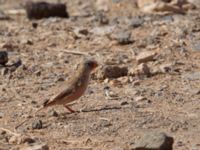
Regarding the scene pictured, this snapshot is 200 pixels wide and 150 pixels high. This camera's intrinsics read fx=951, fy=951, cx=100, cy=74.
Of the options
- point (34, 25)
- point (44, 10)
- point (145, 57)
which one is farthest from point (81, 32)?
point (145, 57)

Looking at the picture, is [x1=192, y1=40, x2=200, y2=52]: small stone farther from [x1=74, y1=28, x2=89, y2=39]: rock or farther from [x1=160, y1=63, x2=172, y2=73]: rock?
[x1=74, y1=28, x2=89, y2=39]: rock

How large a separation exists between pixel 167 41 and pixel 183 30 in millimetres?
637

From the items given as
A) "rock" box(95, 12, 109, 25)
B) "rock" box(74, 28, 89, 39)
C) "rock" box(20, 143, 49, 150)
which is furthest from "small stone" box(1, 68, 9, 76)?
"rock" box(95, 12, 109, 25)

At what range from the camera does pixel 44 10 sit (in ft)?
54.3

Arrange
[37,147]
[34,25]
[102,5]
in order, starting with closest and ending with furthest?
1. [37,147]
2. [34,25]
3. [102,5]

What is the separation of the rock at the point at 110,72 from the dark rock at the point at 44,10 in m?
4.78

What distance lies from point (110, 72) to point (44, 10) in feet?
16.2

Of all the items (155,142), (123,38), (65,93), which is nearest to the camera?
(155,142)

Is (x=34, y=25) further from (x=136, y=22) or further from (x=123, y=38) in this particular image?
(x=123, y=38)

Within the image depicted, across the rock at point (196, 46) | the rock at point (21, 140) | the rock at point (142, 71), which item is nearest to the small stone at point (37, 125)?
the rock at point (21, 140)

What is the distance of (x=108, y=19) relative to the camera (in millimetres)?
16219

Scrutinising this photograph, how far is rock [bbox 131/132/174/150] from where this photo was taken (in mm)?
8340

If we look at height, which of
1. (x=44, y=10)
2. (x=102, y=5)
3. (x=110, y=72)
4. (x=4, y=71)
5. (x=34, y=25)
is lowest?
(x=110, y=72)

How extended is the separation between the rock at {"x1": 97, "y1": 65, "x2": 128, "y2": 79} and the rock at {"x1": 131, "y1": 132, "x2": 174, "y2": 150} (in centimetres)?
331
